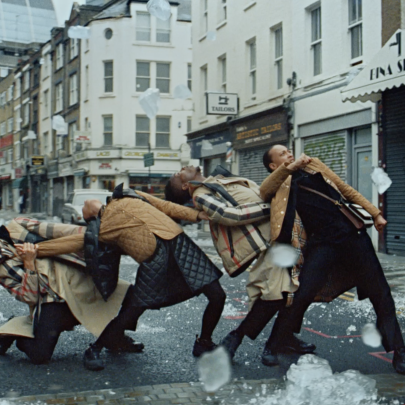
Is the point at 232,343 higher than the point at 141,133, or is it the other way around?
the point at 141,133

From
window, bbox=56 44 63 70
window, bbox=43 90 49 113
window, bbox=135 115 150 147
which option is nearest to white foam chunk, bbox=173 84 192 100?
window, bbox=135 115 150 147

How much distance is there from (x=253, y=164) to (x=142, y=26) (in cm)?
1955

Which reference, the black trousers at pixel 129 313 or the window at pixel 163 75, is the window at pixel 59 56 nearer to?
the window at pixel 163 75

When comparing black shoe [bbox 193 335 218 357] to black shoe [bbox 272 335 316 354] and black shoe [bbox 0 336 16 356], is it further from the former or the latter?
black shoe [bbox 0 336 16 356]

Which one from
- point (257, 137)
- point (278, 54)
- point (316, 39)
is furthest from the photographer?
point (257, 137)

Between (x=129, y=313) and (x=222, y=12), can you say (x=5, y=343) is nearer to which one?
(x=129, y=313)

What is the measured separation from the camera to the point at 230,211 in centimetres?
441

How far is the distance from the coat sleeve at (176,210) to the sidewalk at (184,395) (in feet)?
3.95

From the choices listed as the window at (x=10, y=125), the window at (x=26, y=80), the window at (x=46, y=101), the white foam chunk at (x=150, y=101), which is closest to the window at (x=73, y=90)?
the white foam chunk at (x=150, y=101)

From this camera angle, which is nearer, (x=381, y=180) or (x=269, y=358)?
(x=269, y=358)

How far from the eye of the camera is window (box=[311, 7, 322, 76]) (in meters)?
17.5

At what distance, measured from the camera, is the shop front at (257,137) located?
1938 centimetres

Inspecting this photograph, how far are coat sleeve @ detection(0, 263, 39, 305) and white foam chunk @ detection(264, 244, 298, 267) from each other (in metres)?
1.69

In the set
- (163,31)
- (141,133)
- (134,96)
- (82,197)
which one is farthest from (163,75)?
(82,197)
